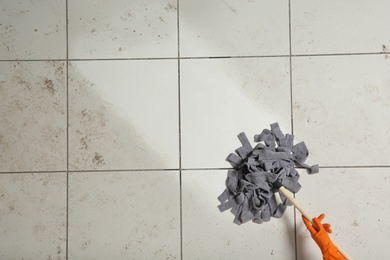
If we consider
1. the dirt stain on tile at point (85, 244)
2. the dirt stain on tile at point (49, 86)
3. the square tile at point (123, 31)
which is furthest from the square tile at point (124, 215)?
the square tile at point (123, 31)

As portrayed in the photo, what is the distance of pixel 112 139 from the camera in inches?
47.2

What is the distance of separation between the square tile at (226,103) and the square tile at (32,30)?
1.50ft

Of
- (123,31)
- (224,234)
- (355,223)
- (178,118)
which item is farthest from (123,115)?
(355,223)

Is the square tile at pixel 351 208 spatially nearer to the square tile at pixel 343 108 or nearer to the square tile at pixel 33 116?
the square tile at pixel 343 108

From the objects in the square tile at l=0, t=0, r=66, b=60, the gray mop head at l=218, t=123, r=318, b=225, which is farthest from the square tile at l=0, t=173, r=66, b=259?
the gray mop head at l=218, t=123, r=318, b=225

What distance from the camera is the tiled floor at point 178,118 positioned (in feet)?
3.88

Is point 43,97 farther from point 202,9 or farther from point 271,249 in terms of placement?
point 271,249

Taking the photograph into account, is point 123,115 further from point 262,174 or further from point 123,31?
point 262,174

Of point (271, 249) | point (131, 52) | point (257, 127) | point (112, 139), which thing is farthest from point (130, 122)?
point (271, 249)

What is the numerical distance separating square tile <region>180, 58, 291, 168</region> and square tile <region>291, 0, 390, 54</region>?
0.12 meters

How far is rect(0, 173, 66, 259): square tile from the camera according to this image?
3.87ft

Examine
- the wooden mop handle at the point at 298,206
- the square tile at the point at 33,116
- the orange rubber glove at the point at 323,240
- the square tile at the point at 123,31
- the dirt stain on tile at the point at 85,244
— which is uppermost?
the square tile at the point at 123,31

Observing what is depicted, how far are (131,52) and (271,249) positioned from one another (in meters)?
0.85

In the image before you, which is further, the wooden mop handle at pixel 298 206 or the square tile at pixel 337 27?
the square tile at pixel 337 27
